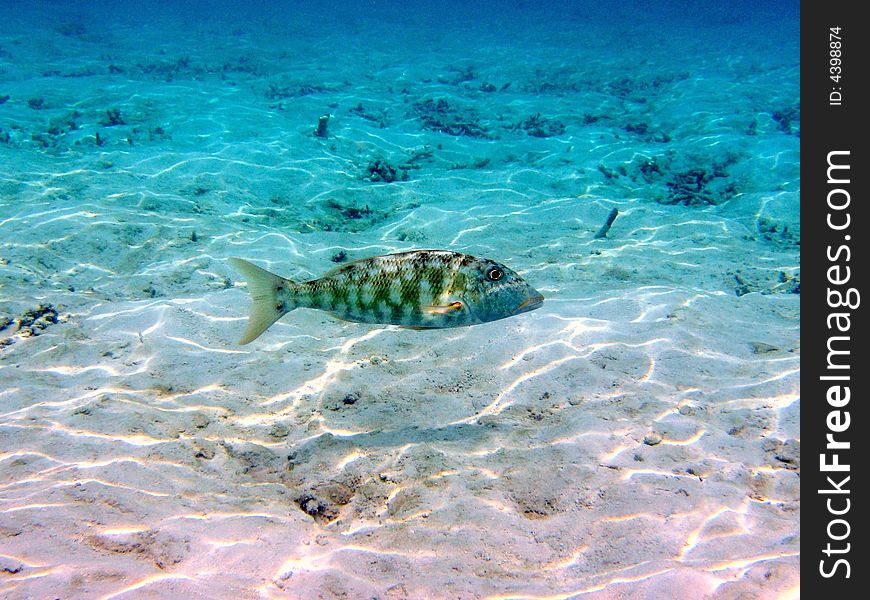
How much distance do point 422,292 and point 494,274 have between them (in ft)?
1.64

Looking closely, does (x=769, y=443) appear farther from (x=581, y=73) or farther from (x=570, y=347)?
(x=581, y=73)

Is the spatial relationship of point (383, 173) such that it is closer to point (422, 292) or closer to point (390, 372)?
point (390, 372)

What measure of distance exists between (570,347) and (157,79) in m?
22.4

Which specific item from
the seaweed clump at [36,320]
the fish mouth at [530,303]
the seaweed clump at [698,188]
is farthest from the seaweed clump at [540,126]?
the seaweed clump at [36,320]

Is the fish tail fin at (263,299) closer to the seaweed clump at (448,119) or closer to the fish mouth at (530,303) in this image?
the fish mouth at (530,303)

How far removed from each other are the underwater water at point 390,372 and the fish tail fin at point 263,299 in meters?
1.02

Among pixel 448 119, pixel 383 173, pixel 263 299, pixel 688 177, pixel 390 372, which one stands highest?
pixel 448 119

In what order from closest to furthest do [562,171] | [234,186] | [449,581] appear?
[449,581], [234,186], [562,171]

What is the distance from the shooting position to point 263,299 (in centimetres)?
353

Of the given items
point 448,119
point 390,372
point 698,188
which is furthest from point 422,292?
point 448,119

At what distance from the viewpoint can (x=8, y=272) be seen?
659cm

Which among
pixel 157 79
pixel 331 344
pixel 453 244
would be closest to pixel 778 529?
pixel 331 344

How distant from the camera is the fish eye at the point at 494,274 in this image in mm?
3238

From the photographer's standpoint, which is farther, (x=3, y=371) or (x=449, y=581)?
(x=3, y=371)
